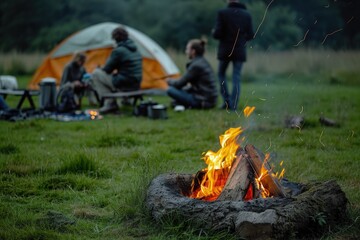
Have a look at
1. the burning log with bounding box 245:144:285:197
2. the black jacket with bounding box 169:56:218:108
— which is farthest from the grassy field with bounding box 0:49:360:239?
the burning log with bounding box 245:144:285:197

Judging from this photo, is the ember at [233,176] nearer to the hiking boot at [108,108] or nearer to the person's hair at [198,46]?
the hiking boot at [108,108]

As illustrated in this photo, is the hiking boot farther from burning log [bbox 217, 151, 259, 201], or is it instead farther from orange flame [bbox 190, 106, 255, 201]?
burning log [bbox 217, 151, 259, 201]

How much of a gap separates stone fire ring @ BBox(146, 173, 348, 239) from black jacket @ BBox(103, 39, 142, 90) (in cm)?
832

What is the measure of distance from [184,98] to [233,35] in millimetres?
1756

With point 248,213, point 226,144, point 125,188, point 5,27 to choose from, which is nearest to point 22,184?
point 125,188

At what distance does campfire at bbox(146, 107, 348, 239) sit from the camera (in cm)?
434

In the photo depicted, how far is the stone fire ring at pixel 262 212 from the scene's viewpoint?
4.29m

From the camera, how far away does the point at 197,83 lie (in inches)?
504

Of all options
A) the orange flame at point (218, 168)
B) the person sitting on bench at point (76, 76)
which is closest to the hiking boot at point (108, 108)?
the person sitting on bench at point (76, 76)

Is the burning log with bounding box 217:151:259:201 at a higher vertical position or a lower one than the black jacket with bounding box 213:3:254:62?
lower

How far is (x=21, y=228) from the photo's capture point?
4.78 meters

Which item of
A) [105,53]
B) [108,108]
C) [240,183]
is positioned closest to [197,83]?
[108,108]

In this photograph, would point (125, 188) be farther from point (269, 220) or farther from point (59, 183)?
point (269, 220)

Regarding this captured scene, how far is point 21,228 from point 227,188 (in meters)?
1.76
